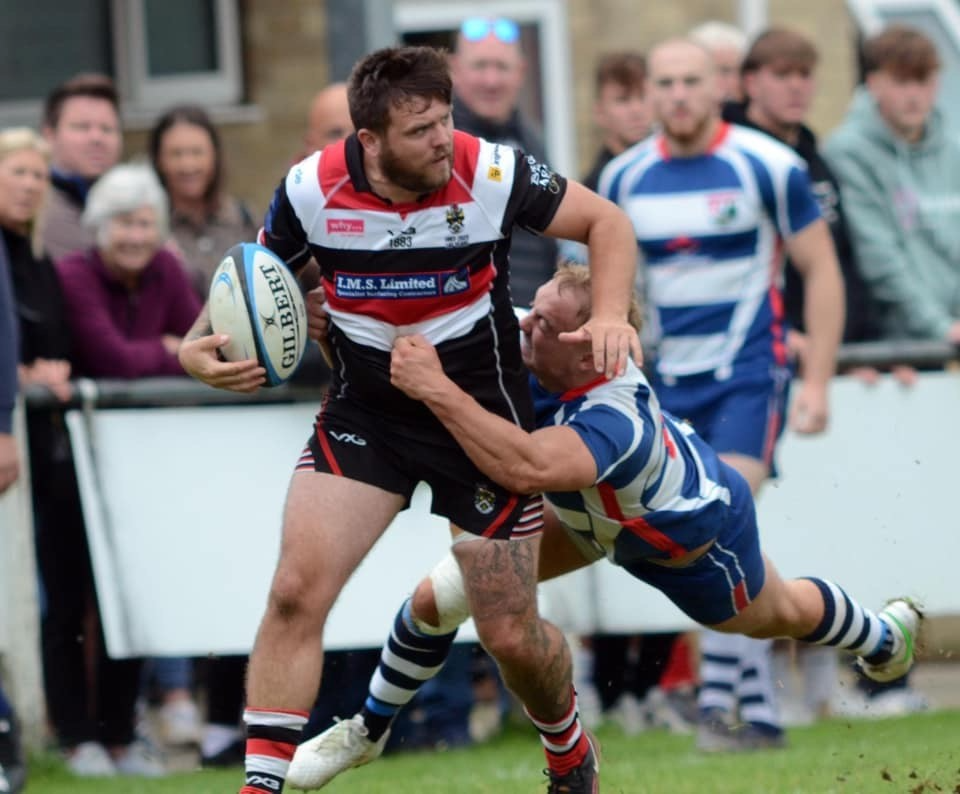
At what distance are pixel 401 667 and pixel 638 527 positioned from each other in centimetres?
95

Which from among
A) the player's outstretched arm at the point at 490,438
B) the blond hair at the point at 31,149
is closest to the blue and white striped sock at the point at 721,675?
the player's outstretched arm at the point at 490,438

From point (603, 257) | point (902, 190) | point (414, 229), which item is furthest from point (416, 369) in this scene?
point (902, 190)

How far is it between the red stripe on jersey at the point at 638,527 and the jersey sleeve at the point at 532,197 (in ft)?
2.65

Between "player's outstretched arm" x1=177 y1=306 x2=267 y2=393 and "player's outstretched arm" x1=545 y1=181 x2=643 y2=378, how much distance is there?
886 mm

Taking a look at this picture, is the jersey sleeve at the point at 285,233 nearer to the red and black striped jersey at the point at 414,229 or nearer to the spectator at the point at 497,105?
the red and black striped jersey at the point at 414,229

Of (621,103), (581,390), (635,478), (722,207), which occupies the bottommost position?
(635,478)

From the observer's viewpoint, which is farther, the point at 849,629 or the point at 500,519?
the point at 849,629

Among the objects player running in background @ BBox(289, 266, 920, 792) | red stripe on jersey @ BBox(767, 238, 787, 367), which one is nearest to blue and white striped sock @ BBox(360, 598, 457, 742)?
player running in background @ BBox(289, 266, 920, 792)

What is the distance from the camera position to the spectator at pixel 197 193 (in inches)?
374

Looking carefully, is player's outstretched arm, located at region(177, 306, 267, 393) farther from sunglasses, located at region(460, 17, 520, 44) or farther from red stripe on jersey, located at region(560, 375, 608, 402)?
sunglasses, located at region(460, 17, 520, 44)

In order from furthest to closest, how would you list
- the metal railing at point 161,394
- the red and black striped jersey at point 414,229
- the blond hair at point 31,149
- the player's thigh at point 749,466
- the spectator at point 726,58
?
the spectator at point 726,58
the metal railing at point 161,394
the blond hair at point 31,149
the player's thigh at point 749,466
the red and black striped jersey at point 414,229

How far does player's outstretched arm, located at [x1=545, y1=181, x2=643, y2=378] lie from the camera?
596 centimetres

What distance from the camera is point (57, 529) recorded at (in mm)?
8727

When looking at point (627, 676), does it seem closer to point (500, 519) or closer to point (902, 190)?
point (902, 190)
